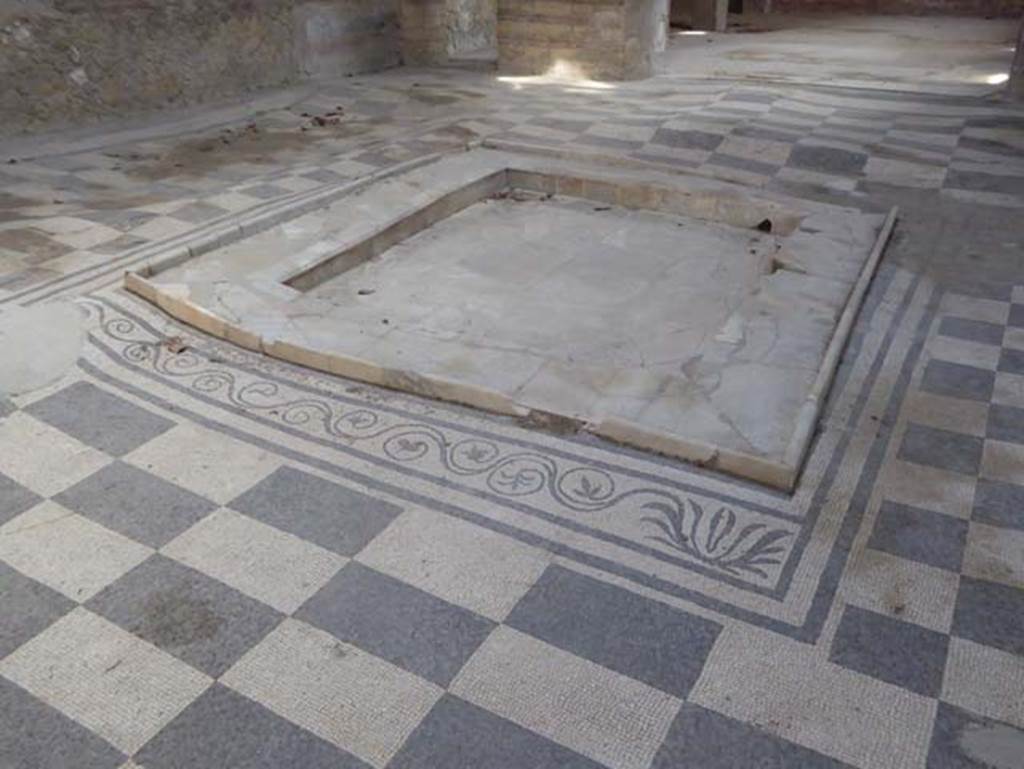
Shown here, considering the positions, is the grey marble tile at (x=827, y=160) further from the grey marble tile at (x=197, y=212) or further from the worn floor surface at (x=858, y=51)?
the grey marble tile at (x=197, y=212)

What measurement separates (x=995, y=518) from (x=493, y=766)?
154cm

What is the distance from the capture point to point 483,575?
2.11 metres

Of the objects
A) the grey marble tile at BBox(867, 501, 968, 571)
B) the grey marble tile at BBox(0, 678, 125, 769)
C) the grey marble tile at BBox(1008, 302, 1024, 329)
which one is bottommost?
the grey marble tile at BBox(0, 678, 125, 769)

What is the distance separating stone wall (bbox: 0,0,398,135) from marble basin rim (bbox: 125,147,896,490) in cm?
255

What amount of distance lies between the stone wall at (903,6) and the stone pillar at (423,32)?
709 centimetres

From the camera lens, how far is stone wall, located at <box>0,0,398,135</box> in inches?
226

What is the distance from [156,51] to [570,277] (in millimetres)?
4421

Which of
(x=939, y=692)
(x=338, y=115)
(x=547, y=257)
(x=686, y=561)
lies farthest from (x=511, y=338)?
(x=338, y=115)

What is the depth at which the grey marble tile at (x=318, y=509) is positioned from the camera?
7.35 ft

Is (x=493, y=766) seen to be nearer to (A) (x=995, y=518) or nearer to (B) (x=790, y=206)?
(A) (x=995, y=518)

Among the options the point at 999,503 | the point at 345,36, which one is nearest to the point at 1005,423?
the point at 999,503

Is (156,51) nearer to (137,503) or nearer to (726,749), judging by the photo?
(137,503)

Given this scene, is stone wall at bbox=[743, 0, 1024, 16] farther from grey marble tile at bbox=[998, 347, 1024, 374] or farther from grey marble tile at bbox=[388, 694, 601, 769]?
grey marble tile at bbox=[388, 694, 601, 769]

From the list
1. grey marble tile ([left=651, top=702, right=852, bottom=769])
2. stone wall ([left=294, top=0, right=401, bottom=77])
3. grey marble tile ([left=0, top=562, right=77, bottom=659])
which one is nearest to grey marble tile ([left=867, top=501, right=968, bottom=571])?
grey marble tile ([left=651, top=702, right=852, bottom=769])
